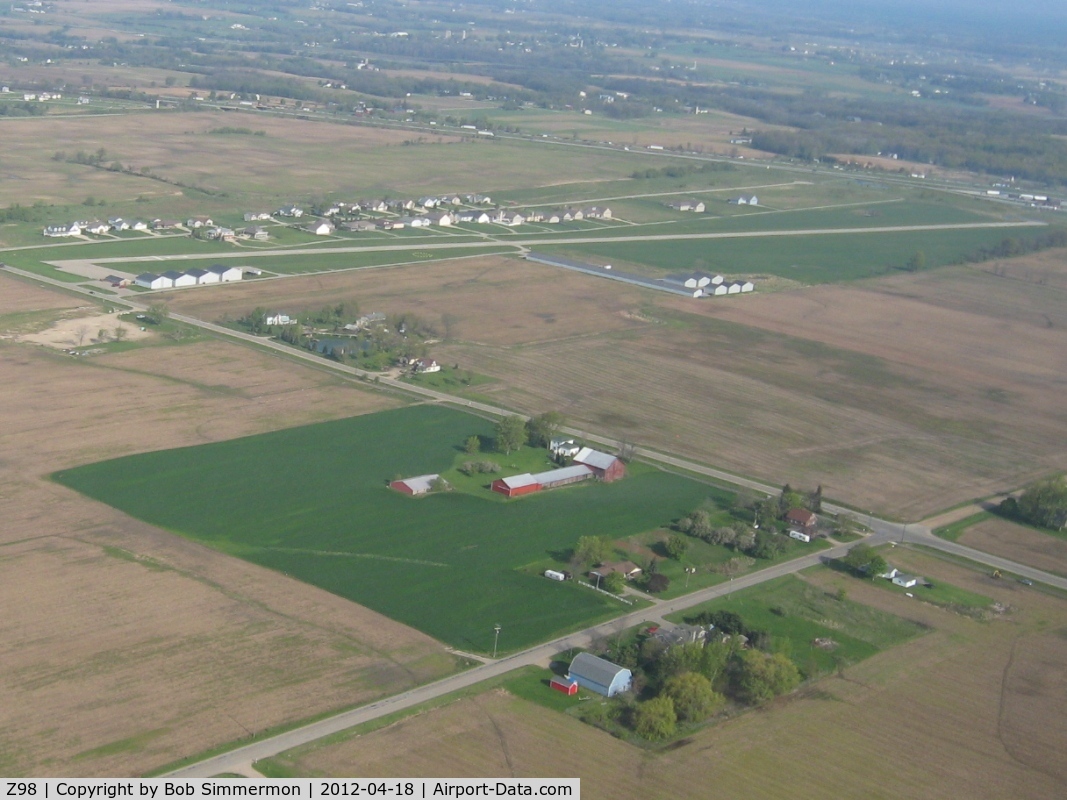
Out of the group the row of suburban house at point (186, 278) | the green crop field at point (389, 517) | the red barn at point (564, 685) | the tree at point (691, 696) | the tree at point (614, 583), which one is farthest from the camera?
the row of suburban house at point (186, 278)

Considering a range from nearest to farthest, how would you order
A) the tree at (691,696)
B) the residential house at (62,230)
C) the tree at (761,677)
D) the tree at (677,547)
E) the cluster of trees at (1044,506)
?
1. the tree at (691,696)
2. the tree at (761,677)
3. the tree at (677,547)
4. the cluster of trees at (1044,506)
5. the residential house at (62,230)

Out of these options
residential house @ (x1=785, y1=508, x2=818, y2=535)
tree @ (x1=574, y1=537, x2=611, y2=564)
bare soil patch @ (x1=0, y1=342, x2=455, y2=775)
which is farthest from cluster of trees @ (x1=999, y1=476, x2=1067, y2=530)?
bare soil patch @ (x1=0, y1=342, x2=455, y2=775)

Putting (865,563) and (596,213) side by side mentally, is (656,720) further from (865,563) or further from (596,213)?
(596,213)

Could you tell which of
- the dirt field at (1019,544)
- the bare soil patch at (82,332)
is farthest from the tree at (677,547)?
the bare soil patch at (82,332)

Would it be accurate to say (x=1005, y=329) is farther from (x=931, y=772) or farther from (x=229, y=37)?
(x=229, y=37)

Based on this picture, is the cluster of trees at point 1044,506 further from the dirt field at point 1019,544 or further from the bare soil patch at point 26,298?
the bare soil patch at point 26,298

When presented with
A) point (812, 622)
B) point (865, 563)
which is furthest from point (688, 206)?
point (812, 622)

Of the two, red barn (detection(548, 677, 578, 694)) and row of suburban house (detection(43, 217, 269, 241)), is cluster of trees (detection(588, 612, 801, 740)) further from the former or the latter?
row of suburban house (detection(43, 217, 269, 241))
